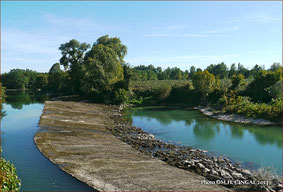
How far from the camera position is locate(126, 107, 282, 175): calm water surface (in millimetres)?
15695

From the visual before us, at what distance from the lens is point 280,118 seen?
2608 centimetres

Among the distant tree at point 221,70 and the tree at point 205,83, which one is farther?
the distant tree at point 221,70

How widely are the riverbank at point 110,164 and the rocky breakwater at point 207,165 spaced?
1.65ft

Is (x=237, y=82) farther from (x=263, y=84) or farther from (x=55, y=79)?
(x=55, y=79)

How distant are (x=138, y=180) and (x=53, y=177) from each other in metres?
4.67

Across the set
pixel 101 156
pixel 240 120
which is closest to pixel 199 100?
pixel 240 120

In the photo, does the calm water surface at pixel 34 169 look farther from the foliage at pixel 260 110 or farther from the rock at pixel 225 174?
the foliage at pixel 260 110

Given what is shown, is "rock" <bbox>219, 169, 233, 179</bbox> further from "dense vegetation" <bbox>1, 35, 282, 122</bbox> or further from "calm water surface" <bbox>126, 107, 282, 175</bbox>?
"dense vegetation" <bbox>1, 35, 282, 122</bbox>

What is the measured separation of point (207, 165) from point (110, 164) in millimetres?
5896

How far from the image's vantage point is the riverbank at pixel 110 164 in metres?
10.7

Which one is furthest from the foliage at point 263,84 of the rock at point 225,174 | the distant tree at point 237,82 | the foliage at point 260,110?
the rock at point 225,174

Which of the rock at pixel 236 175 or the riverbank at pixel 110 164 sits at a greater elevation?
the riverbank at pixel 110 164

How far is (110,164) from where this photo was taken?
13211 millimetres

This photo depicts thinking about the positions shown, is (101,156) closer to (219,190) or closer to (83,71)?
(219,190)
